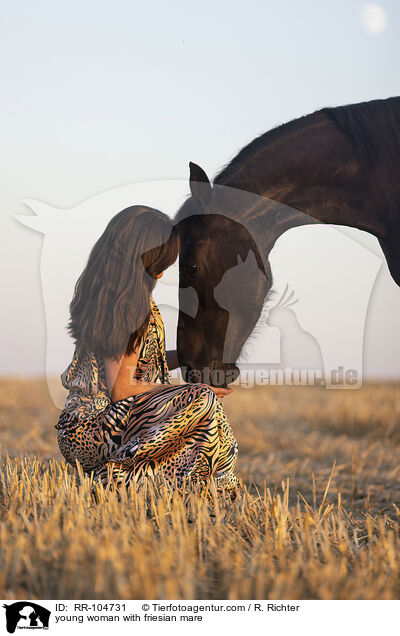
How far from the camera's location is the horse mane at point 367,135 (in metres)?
3.72

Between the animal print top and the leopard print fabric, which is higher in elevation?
the animal print top

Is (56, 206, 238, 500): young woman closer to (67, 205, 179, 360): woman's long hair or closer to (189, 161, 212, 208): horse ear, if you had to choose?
(67, 205, 179, 360): woman's long hair

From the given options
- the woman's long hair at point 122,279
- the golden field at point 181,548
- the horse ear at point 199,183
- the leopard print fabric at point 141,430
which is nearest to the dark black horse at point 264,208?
the horse ear at point 199,183

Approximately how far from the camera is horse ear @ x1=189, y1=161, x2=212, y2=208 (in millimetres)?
3480

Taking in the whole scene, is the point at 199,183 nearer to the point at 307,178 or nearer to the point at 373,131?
the point at 307,178

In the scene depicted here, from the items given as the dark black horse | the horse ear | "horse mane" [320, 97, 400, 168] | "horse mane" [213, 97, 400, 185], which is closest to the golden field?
the dark black horse

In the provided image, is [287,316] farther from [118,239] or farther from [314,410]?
[314,410]

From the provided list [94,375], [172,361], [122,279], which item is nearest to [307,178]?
[122,279]

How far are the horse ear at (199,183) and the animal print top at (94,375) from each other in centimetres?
71

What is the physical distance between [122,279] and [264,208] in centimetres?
102

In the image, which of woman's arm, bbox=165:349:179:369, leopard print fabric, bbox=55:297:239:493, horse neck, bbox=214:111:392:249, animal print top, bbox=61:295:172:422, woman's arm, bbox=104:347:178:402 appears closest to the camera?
leopard print fabric, bbox=55:297:239:493

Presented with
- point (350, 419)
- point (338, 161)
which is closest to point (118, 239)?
point (338, 161)

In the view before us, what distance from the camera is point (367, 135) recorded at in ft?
12.2

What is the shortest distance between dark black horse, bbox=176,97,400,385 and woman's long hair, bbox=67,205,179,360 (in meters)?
0.19
